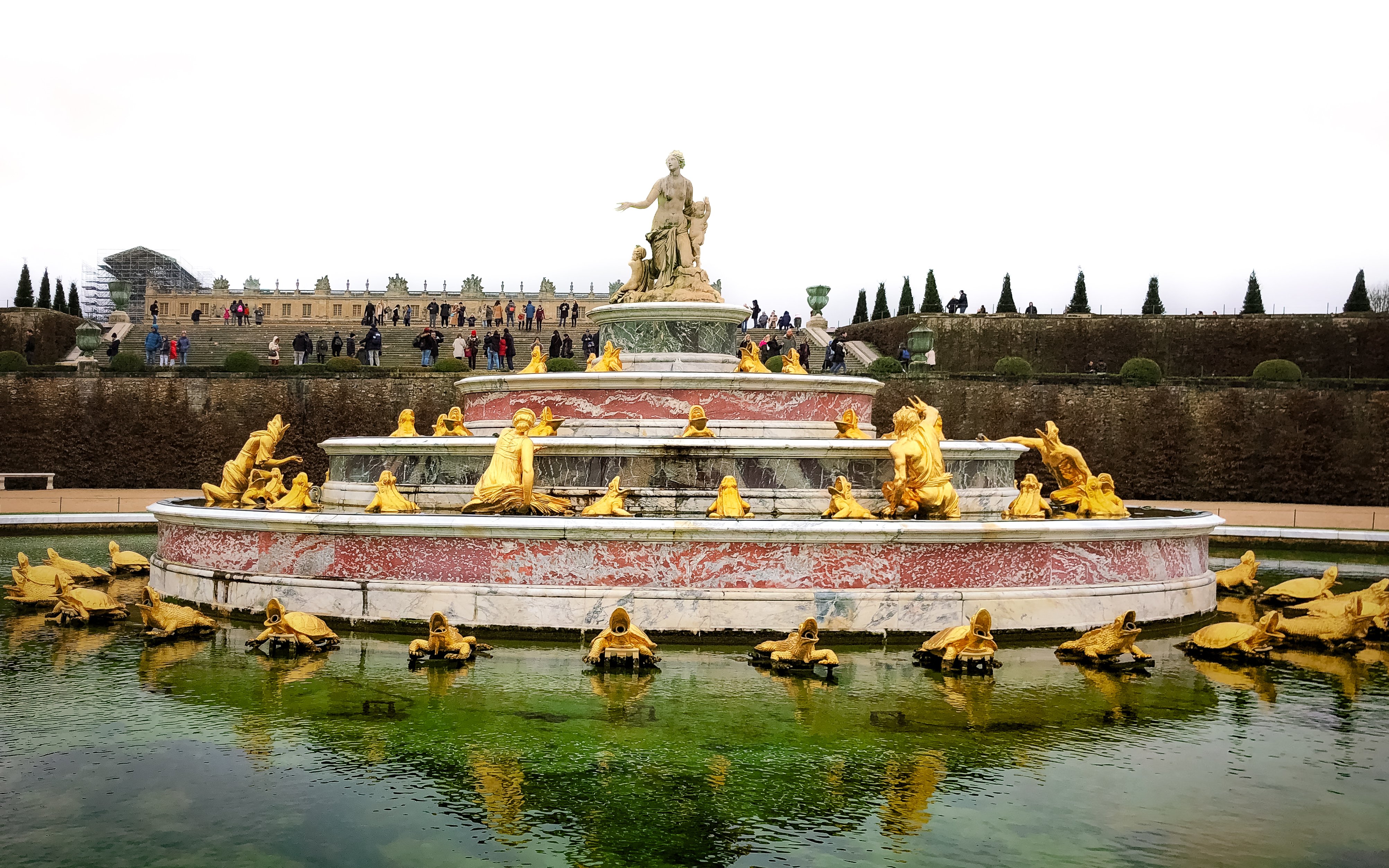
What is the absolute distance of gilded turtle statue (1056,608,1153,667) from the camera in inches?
441

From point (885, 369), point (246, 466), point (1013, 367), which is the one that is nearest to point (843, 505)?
point (246, 466)

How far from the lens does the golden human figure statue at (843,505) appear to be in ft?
43.8

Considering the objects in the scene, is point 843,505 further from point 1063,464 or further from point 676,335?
point 676,335

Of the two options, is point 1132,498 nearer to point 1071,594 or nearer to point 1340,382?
point 1340,382

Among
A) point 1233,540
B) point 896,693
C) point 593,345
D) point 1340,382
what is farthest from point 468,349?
point 896,693

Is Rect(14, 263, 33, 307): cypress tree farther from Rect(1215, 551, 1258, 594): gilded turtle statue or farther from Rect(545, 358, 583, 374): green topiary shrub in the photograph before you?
Rect(1215, 551, 1258, 594): gilded turtle statue

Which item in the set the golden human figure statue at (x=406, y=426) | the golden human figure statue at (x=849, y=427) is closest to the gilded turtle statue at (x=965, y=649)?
the golden human figure statue at (x=849, y=427)

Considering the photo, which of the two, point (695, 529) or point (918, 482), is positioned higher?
point (918, 482)

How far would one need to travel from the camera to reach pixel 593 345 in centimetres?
3609

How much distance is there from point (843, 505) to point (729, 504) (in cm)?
129

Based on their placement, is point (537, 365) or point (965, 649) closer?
point (965, 649)

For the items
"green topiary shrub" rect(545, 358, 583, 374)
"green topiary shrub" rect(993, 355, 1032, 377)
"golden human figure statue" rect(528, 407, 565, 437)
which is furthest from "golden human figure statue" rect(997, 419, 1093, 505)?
"green topiary shrub" rect(993, 355, 1032, 377)

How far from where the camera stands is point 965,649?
35.7 feet

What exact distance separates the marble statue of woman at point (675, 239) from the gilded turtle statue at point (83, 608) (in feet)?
34.8
